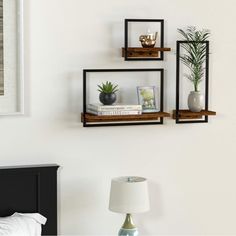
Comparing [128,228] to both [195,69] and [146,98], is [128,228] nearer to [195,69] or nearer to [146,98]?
[146,98]

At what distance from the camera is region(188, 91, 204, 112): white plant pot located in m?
3.32

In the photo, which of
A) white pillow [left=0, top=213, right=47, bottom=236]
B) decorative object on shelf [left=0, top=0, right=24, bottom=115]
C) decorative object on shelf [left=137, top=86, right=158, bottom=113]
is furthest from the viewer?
decorative object on shelf [left=137, top=86, right=158, bottom=113]

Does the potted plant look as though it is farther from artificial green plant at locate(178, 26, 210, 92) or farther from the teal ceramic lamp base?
the teal ceramic lamp base

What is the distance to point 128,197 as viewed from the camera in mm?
3102

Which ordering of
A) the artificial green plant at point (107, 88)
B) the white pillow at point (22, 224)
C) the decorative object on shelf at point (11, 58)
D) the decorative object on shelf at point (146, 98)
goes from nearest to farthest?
1. the white pillow at point (22, 224)
2. the decorative object on shelf at point (11, 58)
3. the artificial green plant at point (107, 88)
4. the decorative object on shelf at point (146, 98)

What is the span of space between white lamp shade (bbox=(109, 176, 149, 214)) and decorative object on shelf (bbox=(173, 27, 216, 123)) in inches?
18.1

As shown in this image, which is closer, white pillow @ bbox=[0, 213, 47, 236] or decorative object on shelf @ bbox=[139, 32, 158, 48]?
white pillow @ bbox=[0, 213, 47, 236]

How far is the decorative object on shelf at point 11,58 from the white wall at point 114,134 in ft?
0.16

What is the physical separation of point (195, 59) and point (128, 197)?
831 mm

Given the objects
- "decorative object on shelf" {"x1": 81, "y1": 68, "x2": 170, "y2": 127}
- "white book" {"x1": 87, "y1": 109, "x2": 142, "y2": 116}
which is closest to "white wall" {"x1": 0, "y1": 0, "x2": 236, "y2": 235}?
"decorative object on shelf" {"x1": 81, "y1": 68, "x2": 170, "y2": 127}

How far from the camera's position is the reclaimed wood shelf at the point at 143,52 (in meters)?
3.21

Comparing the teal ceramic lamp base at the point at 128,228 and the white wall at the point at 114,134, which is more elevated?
the white wall at the point at 114,134

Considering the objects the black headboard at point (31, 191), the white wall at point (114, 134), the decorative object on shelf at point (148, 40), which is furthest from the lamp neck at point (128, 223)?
the decorative object on shelf at point (148, 40)

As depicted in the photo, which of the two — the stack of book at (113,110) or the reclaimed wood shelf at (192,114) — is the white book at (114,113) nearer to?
the stack of book at (113,110)
